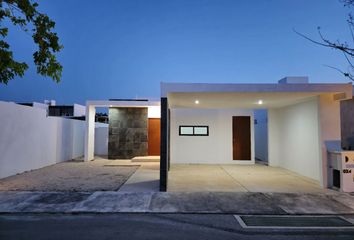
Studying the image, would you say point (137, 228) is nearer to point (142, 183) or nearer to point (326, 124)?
point (142, 183)

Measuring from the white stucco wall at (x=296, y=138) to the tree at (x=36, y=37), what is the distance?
25.5 ft

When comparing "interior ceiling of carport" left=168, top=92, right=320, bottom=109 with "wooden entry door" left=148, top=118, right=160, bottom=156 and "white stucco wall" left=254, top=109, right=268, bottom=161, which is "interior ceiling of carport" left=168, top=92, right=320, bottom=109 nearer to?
"white stucco wall" left=254, top=109, right=268, bottom=161

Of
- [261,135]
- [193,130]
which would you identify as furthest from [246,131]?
[193,130]

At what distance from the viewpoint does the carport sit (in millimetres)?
7707

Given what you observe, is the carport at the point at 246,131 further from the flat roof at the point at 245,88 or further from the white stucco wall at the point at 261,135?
the white stucco wall at the point at 261,135

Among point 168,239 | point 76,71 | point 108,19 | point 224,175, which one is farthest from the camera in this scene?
point 76,71

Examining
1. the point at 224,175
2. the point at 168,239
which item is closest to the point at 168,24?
the point at 224,175

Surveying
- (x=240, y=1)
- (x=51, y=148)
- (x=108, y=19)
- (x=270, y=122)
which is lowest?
(x=51, y=148)

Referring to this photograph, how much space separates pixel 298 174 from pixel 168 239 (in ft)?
25.6

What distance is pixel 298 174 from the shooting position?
33.3 ft

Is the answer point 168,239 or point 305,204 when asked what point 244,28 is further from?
point 168,239

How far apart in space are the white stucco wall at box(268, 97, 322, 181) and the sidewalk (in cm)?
217

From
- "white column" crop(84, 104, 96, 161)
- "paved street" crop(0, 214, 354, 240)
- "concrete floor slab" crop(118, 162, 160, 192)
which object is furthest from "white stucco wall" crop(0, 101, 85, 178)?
"paved street" crop(0, 214, 354, 240)

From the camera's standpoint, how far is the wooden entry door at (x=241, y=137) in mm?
13727
